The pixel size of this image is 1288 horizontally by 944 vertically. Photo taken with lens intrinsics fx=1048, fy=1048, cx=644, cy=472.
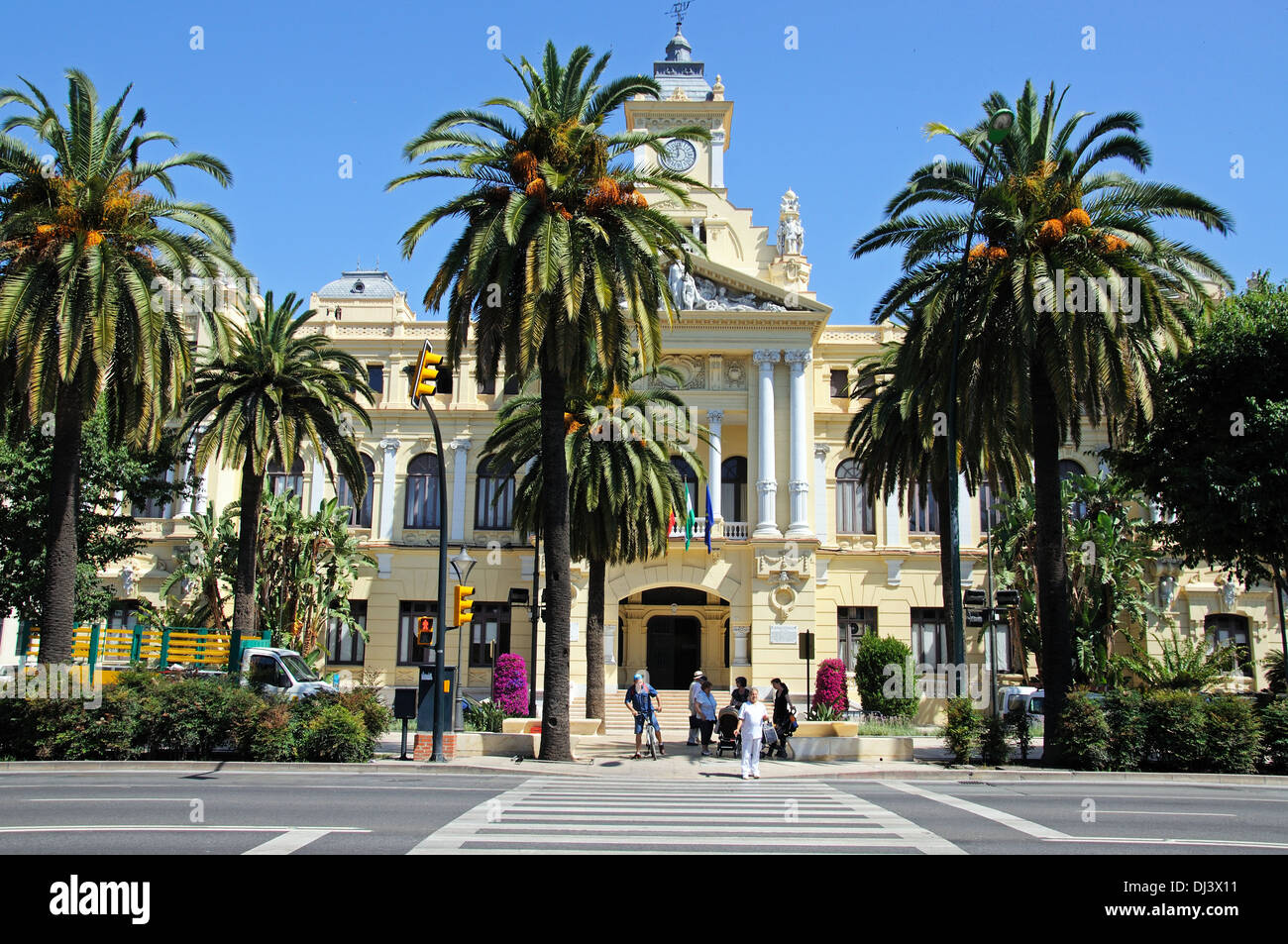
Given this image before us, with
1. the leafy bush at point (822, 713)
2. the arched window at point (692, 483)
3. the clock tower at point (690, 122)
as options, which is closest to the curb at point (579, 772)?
the leafy bush at point (822, 713)

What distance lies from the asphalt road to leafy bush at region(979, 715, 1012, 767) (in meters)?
2.70

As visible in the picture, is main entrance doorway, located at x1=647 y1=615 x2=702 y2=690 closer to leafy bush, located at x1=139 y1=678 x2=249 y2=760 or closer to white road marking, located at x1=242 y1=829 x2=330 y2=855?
leafy bush, located at x1=139 y1=678 x2=249 y2=760

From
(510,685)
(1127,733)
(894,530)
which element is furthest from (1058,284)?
(894,530)

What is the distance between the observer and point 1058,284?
2058 centimetres

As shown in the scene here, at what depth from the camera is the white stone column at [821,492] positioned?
4156cm

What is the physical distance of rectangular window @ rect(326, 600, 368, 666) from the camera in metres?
41.4

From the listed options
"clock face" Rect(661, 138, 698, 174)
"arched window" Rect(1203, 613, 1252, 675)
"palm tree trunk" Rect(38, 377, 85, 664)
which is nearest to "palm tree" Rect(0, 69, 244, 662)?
"palm tree trunk" Rect(38, 377, 85, 664)

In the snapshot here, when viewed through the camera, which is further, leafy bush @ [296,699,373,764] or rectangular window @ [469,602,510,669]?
rectangular window @ [469,602,510,669]

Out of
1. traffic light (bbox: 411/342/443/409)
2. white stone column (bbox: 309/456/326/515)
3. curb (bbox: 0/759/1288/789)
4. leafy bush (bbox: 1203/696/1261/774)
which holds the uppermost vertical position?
white stone column (bbox: 309/456/326/515)

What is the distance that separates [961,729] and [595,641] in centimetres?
1042

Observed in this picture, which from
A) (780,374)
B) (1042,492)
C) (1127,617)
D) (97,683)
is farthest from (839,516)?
(97,683)

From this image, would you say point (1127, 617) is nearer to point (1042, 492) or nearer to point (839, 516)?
point (839, 516)
